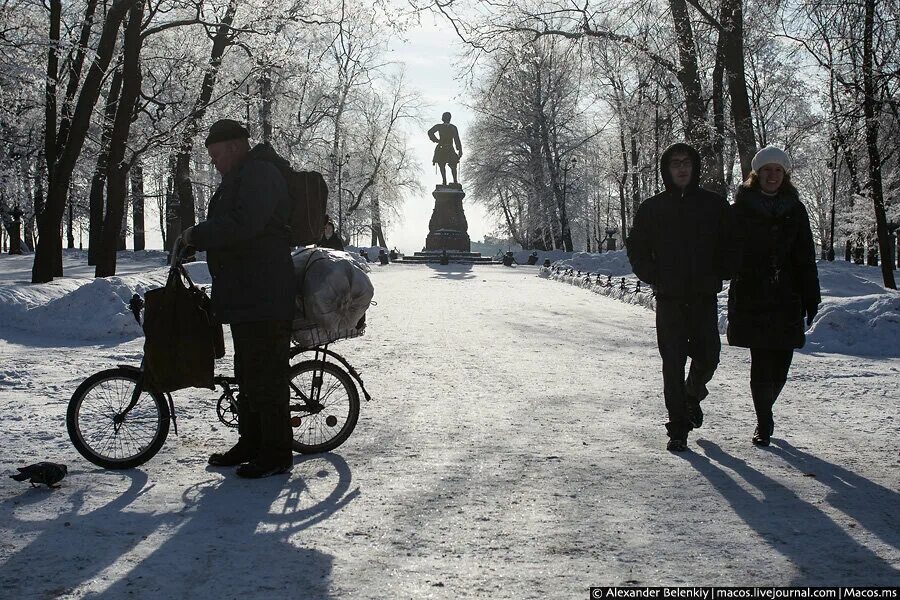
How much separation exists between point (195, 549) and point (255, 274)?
164 cm

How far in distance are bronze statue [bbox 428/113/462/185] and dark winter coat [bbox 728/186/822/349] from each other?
41.9 metres

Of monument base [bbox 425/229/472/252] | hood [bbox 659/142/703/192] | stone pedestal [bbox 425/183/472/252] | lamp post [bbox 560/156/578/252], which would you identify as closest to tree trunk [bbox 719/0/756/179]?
hood [bbox 659/142/703/192]

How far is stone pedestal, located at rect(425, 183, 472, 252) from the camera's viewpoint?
50094mm

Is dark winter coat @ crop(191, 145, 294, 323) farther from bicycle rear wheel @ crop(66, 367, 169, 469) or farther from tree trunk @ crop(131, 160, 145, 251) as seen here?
tree trunk @ crop(131, 160, 145, 251)

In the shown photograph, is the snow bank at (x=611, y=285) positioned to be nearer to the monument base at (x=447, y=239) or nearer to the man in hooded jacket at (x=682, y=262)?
the man in hooded jacket at (x=682, y=262)

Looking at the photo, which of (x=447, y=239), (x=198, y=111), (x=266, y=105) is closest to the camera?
(x=198, y=111)

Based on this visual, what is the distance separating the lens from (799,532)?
13.2 ft

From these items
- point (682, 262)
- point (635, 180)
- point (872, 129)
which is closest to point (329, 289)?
point (682, 262)

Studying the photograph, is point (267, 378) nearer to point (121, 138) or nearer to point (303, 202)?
point (303, 202)

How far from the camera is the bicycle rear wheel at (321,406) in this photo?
223 inches

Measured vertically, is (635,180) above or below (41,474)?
above

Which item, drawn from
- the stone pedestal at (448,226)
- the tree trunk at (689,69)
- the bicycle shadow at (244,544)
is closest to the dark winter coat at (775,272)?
the bicycle shadow at (244,544)

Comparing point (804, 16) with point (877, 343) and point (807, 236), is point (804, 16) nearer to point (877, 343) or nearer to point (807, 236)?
point (877, 343)

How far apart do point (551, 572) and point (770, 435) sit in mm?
2985
